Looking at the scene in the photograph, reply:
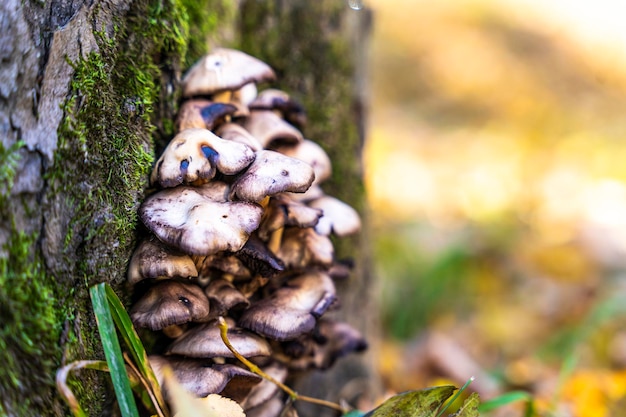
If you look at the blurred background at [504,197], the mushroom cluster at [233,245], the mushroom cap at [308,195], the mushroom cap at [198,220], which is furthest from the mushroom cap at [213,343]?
the blurred background at [504,197]

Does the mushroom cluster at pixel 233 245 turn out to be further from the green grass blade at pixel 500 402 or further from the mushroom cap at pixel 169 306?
the green grass blade at pixel 500 402

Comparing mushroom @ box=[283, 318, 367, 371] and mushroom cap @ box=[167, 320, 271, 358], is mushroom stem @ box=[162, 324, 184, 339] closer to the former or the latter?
mushroom cap @ box=[167, 320, 271, 358]

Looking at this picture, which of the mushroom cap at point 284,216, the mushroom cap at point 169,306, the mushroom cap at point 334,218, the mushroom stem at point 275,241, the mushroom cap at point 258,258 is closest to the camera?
the mushroom cap at point 169,306

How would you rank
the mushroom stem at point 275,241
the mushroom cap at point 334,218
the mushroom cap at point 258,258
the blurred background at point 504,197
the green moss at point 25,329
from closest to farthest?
1. the green moss at point 25,329
2. the mushroom cap at point 258,258
3. the mushroom stem at point 275,241
4. the mushroom cap at point 334,218
5. the blurred background at point 504,197

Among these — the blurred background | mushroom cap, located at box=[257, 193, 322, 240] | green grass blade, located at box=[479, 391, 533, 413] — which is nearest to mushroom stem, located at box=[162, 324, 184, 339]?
mushroom cap, located at box=[257, 193, 322, 240]

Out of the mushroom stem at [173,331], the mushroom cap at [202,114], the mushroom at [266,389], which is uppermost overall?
the mushroom cap at [202,114]

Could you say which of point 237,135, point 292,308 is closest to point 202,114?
point 237,135
